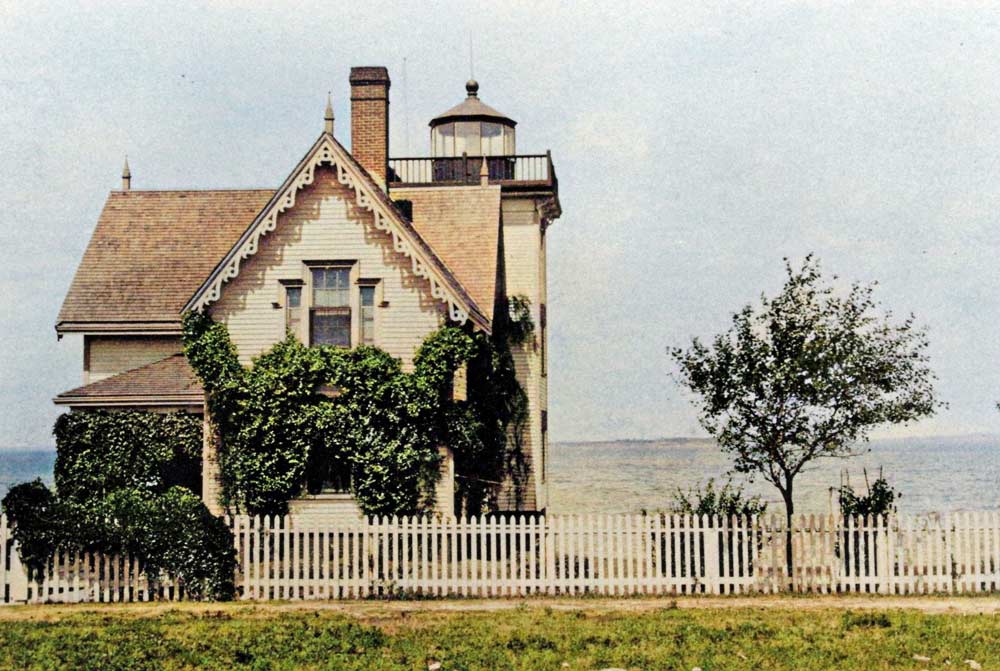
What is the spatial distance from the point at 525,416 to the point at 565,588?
13.5 metres

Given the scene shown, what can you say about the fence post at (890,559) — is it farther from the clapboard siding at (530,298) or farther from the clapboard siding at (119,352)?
the clapboard siding at (119,352)

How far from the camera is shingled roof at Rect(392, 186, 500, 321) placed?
29.0m

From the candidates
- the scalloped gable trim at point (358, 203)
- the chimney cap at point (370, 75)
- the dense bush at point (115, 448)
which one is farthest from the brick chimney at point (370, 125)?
the dense bush at point (115, 448)

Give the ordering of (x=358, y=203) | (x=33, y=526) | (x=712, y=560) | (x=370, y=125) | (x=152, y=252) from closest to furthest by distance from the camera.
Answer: (x=33, y=526)
(x=712, y=560)
(x=358, y=203)
(x=370, y=125)
(x=152, y=252)

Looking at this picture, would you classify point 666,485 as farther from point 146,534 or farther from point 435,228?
point 146,534

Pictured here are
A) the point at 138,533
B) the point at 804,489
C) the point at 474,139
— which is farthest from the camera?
the point at 804,489

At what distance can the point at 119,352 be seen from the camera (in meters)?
29.6

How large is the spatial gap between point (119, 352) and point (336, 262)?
727cm

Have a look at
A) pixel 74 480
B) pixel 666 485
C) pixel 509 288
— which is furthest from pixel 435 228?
pixel 666 485

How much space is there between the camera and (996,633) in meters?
17.1

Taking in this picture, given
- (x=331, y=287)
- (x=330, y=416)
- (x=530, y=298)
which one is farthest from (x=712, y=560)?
(x=530, y=298)

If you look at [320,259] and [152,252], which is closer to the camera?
[320,259]

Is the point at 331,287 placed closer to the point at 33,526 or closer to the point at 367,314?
the point at 367,314

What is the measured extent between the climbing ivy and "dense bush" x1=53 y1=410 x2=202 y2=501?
1.60 m
